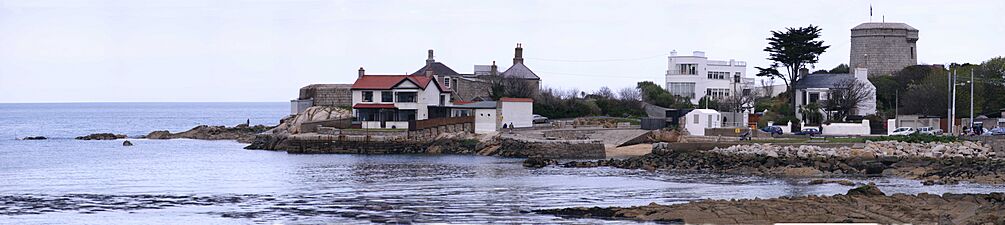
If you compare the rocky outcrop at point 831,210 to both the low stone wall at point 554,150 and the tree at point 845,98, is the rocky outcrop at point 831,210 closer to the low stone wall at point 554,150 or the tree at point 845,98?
the low stone wall at point 554,150

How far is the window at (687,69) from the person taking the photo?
9262 cm

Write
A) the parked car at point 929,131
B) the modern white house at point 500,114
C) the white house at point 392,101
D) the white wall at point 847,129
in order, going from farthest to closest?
the white house at point 392,101 → the modern white house at point 500,114 → the white wall at point 847,129 → the parked car at point 929,131

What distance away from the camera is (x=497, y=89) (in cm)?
8169

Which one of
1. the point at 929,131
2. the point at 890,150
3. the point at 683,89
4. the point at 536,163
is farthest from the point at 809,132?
the point at 683,89

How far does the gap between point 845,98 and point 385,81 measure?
82.6 ft

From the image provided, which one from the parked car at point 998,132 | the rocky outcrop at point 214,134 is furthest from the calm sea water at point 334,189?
the rocky outcrop at point 214,134

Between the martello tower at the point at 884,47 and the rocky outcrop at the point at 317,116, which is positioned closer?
the rocky outcrop at the point at 317,116

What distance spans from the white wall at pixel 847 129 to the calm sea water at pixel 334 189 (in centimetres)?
1721

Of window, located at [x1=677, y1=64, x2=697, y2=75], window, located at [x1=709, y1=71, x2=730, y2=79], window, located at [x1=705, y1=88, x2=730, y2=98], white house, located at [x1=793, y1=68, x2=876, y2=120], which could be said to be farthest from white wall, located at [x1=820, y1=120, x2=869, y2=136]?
window, located at [x1=709, y1=71, x2=730, y2=79]

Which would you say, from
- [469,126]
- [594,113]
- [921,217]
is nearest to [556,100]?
[594,113]

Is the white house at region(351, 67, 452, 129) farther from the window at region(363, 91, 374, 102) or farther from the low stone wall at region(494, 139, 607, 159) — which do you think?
the low stone wall at region(494, 139, 607, 159)

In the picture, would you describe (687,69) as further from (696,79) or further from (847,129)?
(847,129)

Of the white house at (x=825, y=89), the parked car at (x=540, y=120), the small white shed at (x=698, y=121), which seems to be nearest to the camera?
the small white shed at (x=698, y=121)

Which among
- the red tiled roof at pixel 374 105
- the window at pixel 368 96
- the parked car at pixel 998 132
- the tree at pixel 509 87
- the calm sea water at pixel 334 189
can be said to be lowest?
the calm sea water at pixel 334 189
